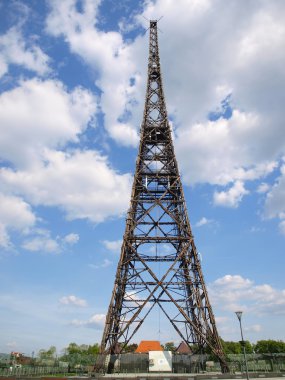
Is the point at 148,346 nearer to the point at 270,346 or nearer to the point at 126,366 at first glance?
the point at 270,346

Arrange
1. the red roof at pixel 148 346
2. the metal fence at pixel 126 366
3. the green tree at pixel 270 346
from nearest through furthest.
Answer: the metal fence at pixel 126 366
the red roof at pixel 148 346
the green tree at pixel 270 346

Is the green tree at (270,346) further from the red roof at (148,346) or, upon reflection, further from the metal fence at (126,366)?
the metal fence at (126,366)

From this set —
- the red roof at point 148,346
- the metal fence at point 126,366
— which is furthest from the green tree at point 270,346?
the metal fence at point 126,366

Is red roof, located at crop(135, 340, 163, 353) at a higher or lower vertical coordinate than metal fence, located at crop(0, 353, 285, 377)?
higher

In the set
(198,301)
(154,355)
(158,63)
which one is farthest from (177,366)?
(158,63)

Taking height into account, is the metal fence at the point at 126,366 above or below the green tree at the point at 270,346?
below

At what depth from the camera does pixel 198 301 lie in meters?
28.5

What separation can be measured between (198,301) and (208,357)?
4.66 m

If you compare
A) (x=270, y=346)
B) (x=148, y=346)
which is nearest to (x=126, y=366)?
(x=148, y=346)

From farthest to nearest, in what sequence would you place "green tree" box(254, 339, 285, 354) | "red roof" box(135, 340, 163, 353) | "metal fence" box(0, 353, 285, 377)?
1. "green tree" box(254, 339, 285, 354)
2. "red roof" box(135, 340, 163, 353)
3. "metal fence" box(0, 353, 285, 377)

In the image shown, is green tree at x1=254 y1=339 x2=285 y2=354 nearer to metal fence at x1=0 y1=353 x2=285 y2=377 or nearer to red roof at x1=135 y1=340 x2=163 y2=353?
red roof at x1=135 y1=340 x2=163 y2=353

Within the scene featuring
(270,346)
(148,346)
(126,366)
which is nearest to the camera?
(126,366)

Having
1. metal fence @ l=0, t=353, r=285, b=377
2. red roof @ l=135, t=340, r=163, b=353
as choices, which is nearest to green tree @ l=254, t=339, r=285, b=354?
red roof @ l=135, t=340, r=163, b=353

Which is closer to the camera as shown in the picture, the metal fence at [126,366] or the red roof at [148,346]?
the metal fence at [126,366]
